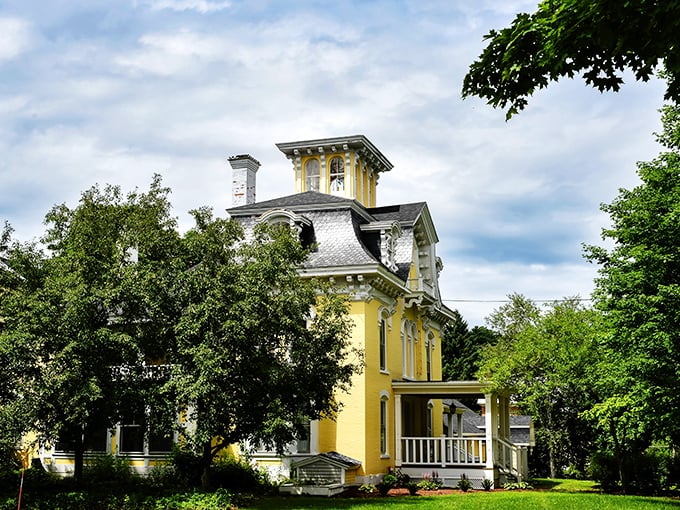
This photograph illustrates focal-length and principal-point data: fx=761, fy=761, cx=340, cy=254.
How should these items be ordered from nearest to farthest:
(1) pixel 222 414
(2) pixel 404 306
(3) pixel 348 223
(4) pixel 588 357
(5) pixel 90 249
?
(1) pixel 222 414, (5) pixel 90 249, (4) pixel 588 357, (3) pixel 348 223, (2) pixel 404 306

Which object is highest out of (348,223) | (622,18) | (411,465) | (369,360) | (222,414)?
(348,223)

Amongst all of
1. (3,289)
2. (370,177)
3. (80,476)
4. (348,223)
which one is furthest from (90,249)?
(370,177)

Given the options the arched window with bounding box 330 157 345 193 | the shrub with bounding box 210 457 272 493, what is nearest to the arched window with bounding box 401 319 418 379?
the arched window with bounding box 330 157 345 193

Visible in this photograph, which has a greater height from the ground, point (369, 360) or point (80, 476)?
point (369, 360)

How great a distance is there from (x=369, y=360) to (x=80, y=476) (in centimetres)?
976

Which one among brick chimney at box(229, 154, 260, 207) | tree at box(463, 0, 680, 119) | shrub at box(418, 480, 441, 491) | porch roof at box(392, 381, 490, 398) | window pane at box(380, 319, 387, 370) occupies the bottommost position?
shrub at box(418, 480, 441, 491)

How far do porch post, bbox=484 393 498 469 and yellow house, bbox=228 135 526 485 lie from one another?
42 mm

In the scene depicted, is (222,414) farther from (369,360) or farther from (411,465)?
(411,465)

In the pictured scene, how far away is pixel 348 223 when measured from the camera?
27500 mm

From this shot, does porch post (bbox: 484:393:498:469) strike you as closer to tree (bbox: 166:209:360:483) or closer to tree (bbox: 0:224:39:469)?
tree (bbox: 166:209:360:483)

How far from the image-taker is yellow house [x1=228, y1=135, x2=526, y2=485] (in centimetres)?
2509

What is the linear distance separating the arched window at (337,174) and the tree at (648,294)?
12697 millimetres

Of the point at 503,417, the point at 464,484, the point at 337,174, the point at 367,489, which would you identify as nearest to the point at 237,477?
the point at 367,489

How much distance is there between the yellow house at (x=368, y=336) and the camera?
987 inches
